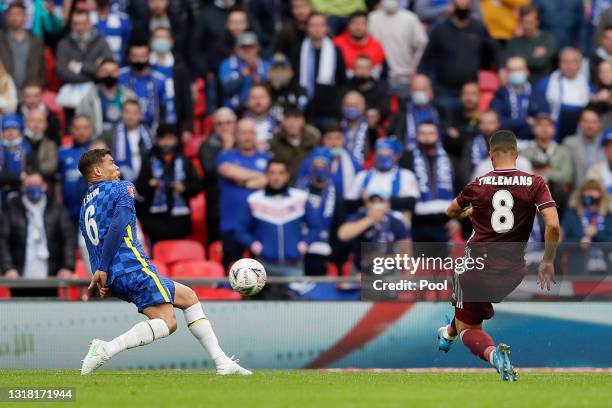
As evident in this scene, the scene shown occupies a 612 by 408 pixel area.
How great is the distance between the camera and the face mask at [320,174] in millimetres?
17953

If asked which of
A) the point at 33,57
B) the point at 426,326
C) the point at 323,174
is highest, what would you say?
the point at 33,57

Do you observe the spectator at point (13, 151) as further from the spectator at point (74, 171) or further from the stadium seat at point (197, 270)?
the stadium seat at point (197, 270)

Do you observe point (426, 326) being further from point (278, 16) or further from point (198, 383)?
point (278, 16)

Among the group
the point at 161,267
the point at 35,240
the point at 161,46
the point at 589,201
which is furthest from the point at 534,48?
the point at 35,240

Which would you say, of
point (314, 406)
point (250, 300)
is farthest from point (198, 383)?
point (250, 300)

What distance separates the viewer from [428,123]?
18781mm

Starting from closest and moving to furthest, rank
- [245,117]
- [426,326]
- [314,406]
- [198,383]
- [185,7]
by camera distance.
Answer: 1. [314,406]
2. [198,383]
3. [426,326]
4. [245,117]
5. [185,7]

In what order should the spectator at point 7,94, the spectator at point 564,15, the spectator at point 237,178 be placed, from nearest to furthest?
the spectator at point 237,178, the spectator at point 7,94, the spectator at point 564,15

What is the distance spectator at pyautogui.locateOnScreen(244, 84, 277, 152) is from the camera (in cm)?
1905

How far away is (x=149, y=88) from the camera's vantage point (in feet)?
64.5

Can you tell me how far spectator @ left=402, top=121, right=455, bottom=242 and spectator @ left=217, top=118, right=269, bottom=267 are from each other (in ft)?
6.39

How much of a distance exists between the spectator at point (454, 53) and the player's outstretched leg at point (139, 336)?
941 cm

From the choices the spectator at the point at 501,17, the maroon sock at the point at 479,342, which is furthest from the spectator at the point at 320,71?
the maroon sock at the point at 479,342

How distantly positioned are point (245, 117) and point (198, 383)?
27.1 ft
